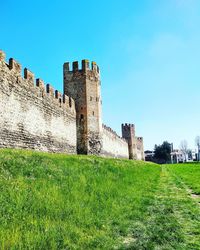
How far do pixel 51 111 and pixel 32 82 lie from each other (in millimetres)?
2860

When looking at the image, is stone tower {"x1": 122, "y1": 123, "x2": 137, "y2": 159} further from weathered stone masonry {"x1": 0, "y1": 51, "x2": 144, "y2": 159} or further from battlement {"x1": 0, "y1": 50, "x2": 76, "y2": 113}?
battlement {"x1": 0, "y1": 50, "x2": 76, "y2": 113}

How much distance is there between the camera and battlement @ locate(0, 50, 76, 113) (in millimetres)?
13375

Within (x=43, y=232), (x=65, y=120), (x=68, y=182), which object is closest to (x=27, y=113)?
(x=65, y=120)

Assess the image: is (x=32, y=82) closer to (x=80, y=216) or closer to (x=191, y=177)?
(x=191, y=177)

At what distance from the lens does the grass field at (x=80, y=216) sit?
4188 mm

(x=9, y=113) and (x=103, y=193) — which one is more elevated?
(x=9, y=113)

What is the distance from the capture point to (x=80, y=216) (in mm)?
5262

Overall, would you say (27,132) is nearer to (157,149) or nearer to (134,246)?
(134,246)

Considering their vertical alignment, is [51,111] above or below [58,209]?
above

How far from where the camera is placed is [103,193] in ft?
24.1

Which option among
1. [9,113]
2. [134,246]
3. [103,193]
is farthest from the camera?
[9,113]

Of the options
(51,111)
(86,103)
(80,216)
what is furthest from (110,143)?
(80,216)

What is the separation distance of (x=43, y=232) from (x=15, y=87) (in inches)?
409

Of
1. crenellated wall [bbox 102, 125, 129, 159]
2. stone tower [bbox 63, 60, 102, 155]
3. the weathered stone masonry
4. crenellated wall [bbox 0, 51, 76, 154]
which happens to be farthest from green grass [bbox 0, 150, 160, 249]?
crenellated wall [bbox 102, 125, 129, 159]
